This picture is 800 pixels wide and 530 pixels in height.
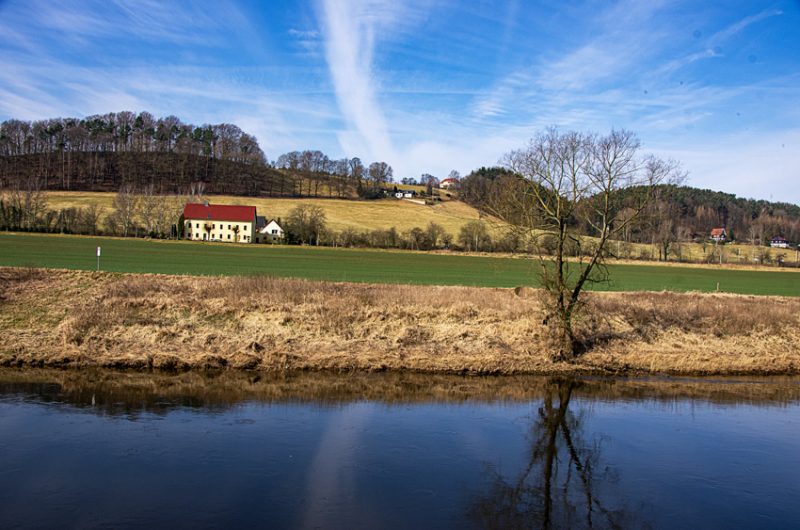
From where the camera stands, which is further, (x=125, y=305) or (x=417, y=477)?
(x=125, y=305)

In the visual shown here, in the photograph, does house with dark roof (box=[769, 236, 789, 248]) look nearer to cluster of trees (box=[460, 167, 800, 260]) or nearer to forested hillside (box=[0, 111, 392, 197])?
cluster of trees (box=[460, 167, 800, 260])

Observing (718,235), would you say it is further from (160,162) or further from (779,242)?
(160,162)

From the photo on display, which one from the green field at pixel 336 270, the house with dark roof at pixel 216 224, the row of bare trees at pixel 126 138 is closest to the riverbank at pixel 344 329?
the green field at pixel 336 270

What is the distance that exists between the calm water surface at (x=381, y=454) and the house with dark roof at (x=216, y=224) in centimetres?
8237

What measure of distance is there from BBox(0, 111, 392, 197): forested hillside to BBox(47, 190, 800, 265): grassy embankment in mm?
12711

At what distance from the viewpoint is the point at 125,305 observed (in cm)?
2659

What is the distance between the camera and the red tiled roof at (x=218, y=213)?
10125 centimetres

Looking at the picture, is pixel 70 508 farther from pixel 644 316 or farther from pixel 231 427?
pixel 644 316

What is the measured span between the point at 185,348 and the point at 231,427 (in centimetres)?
857

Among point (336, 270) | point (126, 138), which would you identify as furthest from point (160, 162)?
point (336, 270)

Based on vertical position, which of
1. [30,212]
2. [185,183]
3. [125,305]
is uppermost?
[185,183]

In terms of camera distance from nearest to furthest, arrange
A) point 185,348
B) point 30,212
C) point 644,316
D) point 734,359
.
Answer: point 185,348, point 734,359, point 644,316, point 30,212

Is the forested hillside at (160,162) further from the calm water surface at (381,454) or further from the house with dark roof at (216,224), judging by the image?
the calm water surface at (381,454)

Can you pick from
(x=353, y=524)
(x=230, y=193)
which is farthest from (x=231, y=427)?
(x=230, y=193)
